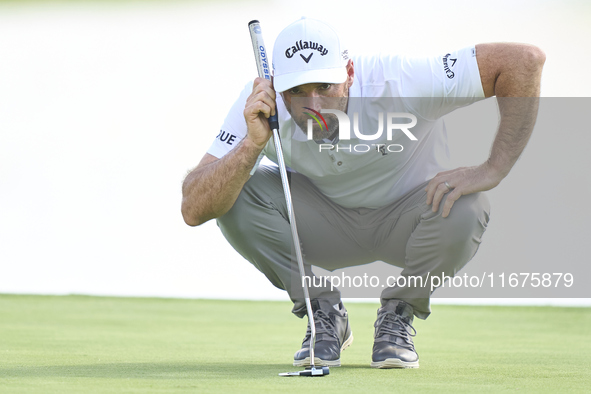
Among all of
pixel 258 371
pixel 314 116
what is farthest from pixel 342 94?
pixel 258 371

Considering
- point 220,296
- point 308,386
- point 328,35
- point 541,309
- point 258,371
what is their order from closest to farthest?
point 308,386, point 258,371, point 328,35, point 541,309, point 220,296

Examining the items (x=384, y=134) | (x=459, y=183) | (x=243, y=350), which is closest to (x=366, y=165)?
(x=384, y=134)

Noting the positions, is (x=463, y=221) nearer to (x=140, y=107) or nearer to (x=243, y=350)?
(x=243, y=350)

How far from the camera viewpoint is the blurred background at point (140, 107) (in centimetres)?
373

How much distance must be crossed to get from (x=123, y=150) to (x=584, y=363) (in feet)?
9.55

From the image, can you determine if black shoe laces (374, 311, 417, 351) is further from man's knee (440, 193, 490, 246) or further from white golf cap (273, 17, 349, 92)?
white golf cap (273, 17, 349, 92)

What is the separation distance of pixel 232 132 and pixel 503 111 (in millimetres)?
587

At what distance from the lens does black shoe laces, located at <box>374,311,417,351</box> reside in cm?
148

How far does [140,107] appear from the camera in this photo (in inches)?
156

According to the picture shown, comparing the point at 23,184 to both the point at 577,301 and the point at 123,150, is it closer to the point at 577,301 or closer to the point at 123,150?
the point at 123,150

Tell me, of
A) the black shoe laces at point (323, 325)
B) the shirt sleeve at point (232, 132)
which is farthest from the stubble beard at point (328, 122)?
the black shoe laces at point (323, 325)

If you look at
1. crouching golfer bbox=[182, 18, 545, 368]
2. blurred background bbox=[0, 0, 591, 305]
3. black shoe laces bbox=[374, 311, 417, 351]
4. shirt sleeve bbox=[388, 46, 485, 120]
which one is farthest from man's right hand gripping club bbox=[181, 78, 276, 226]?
blurred background bbox=[0, 0, 591, 305]

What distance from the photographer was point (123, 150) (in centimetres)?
391

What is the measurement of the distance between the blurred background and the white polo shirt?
2140 mm
